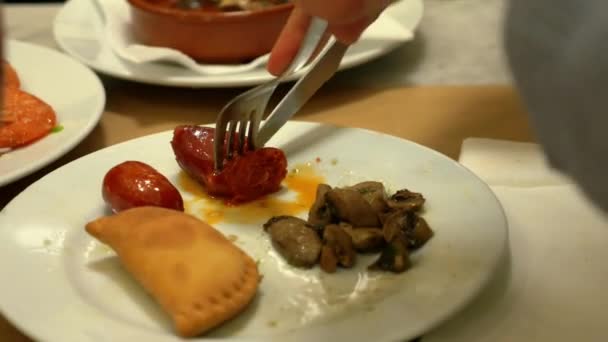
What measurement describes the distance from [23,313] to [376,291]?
299 mm

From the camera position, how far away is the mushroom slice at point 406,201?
838 millimetres

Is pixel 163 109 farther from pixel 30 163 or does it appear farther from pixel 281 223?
pixel 281 223

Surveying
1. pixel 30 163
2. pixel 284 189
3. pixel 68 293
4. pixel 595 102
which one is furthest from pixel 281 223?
pixel 595 102

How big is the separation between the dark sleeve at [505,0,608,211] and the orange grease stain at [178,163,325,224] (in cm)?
43

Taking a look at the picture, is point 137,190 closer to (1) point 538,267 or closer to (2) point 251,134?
(2) point 251,134

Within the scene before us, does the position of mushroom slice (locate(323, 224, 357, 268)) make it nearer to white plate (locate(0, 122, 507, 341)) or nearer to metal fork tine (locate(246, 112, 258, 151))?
white plate (locate(0, 122, 507, 341))

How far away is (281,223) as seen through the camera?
83cm

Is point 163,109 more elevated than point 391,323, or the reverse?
point 391,323

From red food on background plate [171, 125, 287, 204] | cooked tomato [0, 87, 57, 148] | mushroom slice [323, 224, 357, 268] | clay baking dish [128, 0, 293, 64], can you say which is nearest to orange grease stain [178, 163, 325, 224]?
red food on background plate [171, 125, 287, 204]

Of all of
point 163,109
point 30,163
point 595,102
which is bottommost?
point 163,109

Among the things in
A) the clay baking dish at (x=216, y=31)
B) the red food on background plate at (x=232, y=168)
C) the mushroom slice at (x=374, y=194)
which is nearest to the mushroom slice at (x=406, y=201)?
the mushroom slice at (x=374, y=194)

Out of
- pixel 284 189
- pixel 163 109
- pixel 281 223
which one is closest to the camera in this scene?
pixel 281 223

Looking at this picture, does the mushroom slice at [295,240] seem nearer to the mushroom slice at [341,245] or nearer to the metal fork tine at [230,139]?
the mushroom slice at [341,245]

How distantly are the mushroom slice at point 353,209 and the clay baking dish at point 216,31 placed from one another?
18.5 inches
